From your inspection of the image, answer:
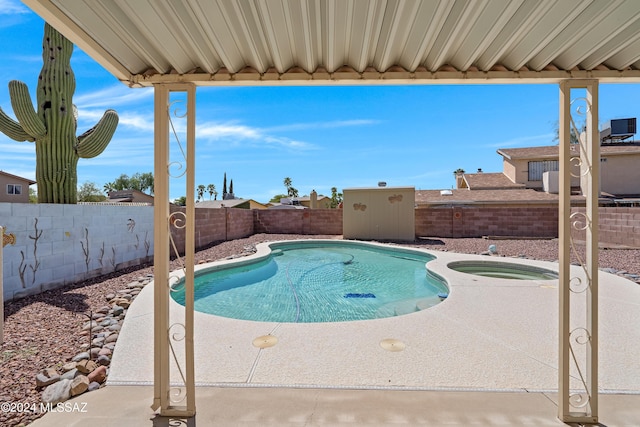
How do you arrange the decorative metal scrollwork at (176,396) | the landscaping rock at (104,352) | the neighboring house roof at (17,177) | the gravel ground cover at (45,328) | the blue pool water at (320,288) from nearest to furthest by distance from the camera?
the decorative metal scrollwork at (176,396), the gravel ground cover at (45,328), the landscaping rock at (104,352), the blue pool water at (320,288), the neighboring house roof at (17,177)

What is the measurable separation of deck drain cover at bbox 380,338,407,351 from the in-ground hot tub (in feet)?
16.3

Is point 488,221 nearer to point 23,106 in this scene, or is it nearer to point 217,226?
point 217,226

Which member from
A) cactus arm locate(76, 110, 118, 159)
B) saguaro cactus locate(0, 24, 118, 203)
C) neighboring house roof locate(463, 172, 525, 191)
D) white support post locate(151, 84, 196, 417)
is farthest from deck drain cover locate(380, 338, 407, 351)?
neighboring house roof locate(463, 172, 525, 191)

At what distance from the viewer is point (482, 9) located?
4.83ft

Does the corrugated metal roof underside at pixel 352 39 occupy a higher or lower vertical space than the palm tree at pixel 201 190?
lower

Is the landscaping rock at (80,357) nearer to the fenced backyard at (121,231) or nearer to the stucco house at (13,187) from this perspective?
the fenced backyard at (121,231)

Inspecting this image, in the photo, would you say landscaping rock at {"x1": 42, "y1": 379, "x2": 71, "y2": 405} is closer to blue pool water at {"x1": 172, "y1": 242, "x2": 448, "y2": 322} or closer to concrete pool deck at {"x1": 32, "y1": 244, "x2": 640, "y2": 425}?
concrete pool deck at {"x1": 32, "y1": 244, "x2": 640, "y2": 425}

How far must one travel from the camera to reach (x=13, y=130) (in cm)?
639

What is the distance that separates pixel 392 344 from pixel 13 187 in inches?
1013

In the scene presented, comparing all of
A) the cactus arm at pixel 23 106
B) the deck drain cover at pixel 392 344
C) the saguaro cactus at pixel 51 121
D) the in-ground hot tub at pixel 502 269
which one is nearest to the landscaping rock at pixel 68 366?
the deck drain cover at pixel 392 344

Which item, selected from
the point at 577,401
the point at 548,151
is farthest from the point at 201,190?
the point at 577,401

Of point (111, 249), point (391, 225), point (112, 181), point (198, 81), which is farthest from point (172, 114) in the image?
point (112, 181)

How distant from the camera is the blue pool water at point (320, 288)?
204 inches

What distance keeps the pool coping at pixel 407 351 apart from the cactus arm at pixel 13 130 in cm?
530
